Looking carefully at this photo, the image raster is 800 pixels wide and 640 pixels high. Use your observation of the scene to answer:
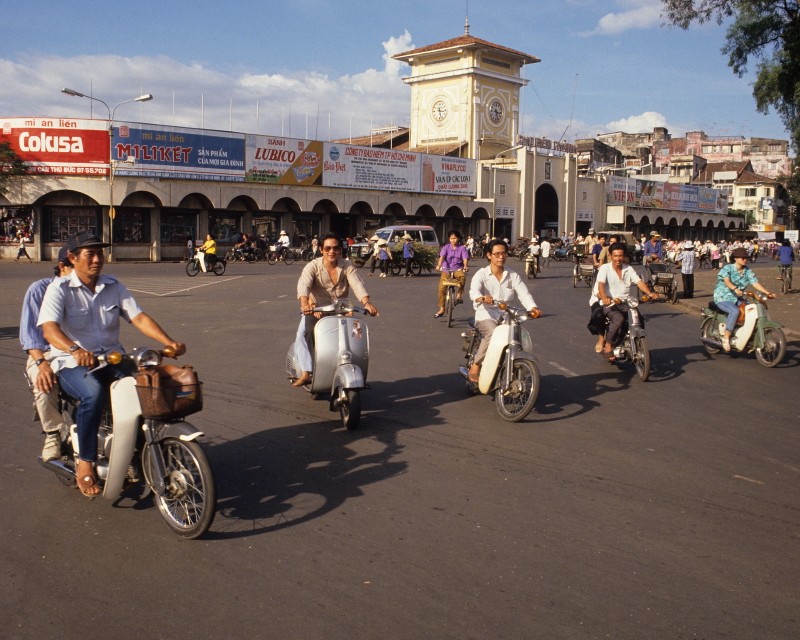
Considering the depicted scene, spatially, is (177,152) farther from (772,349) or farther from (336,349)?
(336,349)

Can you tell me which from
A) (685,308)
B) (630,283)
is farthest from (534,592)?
(685,308)

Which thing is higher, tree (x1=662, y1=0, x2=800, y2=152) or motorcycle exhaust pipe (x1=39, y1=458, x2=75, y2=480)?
tree (x1=662, y1=0, x2=800, y2=152)

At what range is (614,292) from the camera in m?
10.0

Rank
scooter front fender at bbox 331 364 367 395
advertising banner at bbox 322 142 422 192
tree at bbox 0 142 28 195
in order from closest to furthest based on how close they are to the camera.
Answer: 1. scooter front fender at bbox 331 364 367 395
2. tree at bbox 0 142 28 195
3. advertising banner at bbox 322 142 422 192

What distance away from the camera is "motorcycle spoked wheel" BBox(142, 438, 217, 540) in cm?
416

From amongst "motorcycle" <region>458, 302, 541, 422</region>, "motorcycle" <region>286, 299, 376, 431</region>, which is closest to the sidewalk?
"motorcycle" <region>458, 302, 541, 422</region>

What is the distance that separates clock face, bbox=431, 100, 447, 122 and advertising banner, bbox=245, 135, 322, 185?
71.9ft

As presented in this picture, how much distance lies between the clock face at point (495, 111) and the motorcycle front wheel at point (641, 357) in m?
58.2

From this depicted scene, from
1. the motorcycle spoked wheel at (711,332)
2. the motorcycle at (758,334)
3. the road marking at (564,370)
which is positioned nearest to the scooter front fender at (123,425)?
the road marking at (564,370)

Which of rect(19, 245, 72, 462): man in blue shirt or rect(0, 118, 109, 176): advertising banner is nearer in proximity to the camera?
rect(19, 245, 72, 462): man in blue shirt

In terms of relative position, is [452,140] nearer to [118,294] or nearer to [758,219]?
[758,219]

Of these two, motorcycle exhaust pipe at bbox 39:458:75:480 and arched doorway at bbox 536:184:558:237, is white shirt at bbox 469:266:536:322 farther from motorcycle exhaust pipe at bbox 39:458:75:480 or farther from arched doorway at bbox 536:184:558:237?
arched doorway at bbox 536:184:558:237

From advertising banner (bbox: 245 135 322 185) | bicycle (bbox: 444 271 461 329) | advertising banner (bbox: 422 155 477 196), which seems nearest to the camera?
bicycle (bbox: 444 271 461 329)

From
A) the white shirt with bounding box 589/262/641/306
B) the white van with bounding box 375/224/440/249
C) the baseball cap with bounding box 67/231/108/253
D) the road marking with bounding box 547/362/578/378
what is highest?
the white van with bounding box 375/224/440/249
